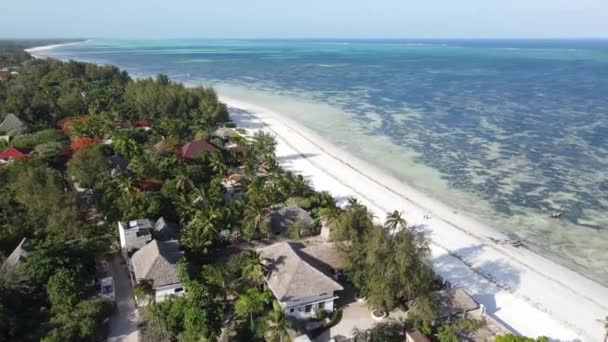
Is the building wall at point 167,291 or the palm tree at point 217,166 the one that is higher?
the palm tree at point 217,166

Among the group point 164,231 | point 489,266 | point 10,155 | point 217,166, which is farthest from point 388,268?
point 10,155

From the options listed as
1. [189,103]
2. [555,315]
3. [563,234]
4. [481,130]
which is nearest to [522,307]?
[555,315]

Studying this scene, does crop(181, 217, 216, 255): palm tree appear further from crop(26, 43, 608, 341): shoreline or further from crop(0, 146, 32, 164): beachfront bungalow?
crop(0, 146, 32, 164): beachfront bungalow

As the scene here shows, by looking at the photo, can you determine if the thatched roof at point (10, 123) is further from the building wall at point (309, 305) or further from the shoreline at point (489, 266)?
the building wall at point (309, 305)

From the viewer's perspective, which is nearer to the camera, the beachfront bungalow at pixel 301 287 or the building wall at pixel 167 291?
the beachfront bungalow at pixel 301 287

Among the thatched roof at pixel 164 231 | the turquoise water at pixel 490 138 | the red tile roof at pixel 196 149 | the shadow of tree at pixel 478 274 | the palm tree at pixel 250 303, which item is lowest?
the shadow of tree at pixel 478 274

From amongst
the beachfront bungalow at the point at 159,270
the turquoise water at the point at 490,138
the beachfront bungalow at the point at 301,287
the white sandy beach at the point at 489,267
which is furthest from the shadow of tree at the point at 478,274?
the beachfront bungalow at the point at 159,270
